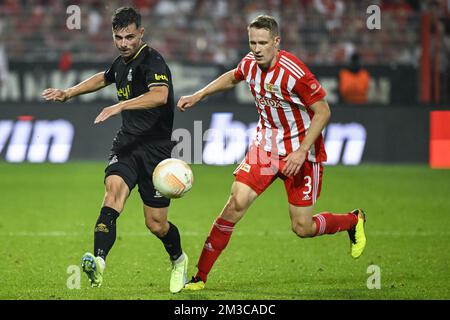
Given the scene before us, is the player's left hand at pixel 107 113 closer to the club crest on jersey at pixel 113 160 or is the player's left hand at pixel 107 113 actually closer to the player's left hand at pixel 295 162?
the club crest on jersey at pixel 113 160

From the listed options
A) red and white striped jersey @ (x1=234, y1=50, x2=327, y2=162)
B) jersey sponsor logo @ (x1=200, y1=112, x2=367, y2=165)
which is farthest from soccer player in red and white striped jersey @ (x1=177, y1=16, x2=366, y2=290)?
jersey sponsor logo @ (x1=200, y1=112, x2=367, y2=165)

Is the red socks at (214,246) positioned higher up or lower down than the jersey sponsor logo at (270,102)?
lower down

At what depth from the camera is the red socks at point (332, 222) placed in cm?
800

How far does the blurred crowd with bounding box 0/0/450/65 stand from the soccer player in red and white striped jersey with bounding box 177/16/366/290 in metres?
11.3

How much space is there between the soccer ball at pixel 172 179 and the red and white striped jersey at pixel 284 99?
863 mm

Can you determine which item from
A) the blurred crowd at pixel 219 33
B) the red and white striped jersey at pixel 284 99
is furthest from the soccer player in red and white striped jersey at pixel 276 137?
the blurred crowd at pixel 219 33

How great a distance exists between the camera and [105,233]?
23.4ft

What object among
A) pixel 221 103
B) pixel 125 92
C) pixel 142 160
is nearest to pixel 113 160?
pixel 142 160

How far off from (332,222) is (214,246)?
115 cm

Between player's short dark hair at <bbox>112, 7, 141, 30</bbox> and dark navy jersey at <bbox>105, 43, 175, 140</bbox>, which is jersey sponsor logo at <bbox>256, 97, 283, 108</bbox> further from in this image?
player's short dark hair at <bbox>112, 7, 141, 30</bbox>

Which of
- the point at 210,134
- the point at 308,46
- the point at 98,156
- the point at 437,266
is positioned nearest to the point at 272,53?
the point at 437,266

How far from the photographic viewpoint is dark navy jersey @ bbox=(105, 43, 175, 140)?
754 cm
